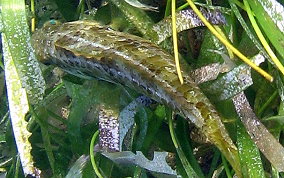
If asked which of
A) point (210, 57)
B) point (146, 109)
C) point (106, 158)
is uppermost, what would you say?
point (210, 57)

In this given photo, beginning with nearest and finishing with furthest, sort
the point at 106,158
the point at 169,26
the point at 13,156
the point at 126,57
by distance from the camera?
the point at 126,57, the point at 169,26, the point at 106,158, the point at 13,156

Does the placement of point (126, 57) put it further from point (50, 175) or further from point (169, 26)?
point (50, 175)

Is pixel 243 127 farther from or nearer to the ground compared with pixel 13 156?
farther from the ground

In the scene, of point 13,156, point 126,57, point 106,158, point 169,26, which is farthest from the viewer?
point 13,156

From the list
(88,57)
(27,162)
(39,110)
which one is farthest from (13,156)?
(88,57)

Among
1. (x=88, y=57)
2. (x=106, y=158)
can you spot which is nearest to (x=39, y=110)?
(x=106, y=158)

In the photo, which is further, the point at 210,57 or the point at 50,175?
the point at 50,175

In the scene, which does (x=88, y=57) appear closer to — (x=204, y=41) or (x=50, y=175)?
(x=204, y=41)
